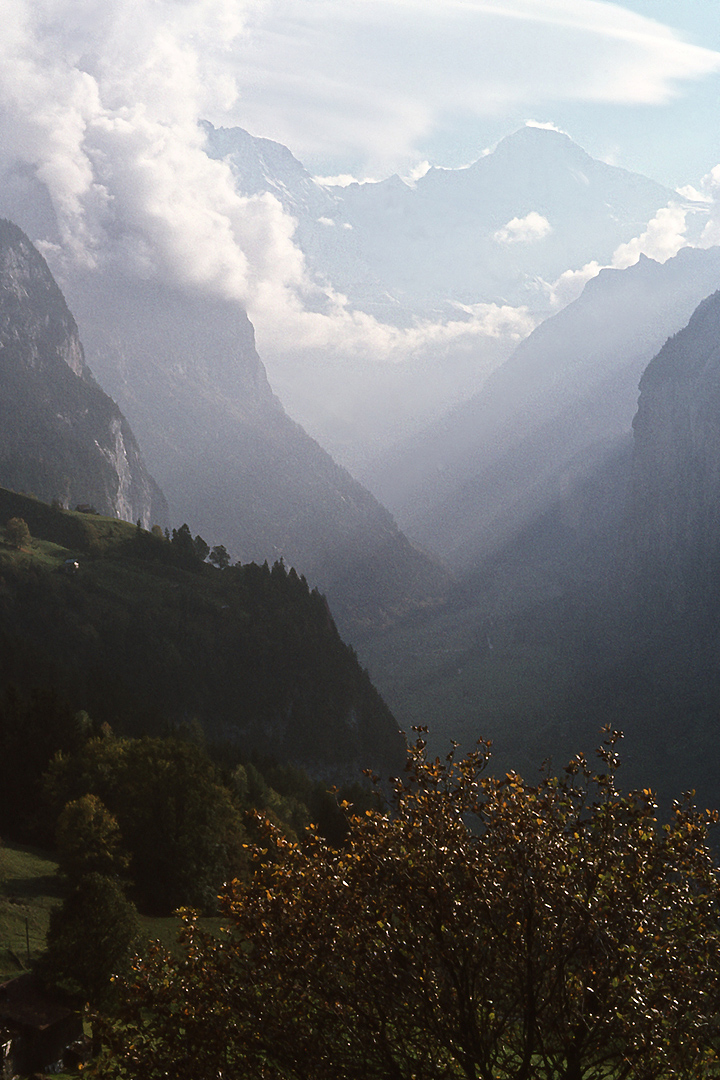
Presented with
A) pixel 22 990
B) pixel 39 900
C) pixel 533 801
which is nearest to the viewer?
pixel 533 801

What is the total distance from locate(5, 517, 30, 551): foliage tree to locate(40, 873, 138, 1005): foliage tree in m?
155

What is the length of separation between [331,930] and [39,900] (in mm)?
42802

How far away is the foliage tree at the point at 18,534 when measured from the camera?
18712 cm

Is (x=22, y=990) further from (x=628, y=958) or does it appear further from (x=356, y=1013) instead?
(x=628, y=958)

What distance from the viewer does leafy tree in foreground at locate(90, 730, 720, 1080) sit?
Result: 57.6 feet

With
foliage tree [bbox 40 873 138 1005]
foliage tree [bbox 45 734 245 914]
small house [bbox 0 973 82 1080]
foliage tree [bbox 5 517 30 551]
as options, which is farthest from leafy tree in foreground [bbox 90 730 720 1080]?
foliage tree [bbox 5 517 30 551]

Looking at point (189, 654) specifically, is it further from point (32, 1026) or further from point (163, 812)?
point (32, 1026)

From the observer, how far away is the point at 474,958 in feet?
62.7

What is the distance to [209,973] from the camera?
20500 mm

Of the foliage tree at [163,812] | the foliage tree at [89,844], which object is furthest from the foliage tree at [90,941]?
the foliage tree at [163,812]

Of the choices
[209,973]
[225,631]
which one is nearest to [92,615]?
[225,631]

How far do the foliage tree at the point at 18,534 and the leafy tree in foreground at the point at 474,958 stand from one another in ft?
592

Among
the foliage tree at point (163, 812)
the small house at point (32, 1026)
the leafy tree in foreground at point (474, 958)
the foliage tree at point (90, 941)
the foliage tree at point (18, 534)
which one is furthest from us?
the foliage tree at point (18, 534)

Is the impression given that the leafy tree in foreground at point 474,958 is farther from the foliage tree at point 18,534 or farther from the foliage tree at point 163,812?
the foliage tree at point 18,534
